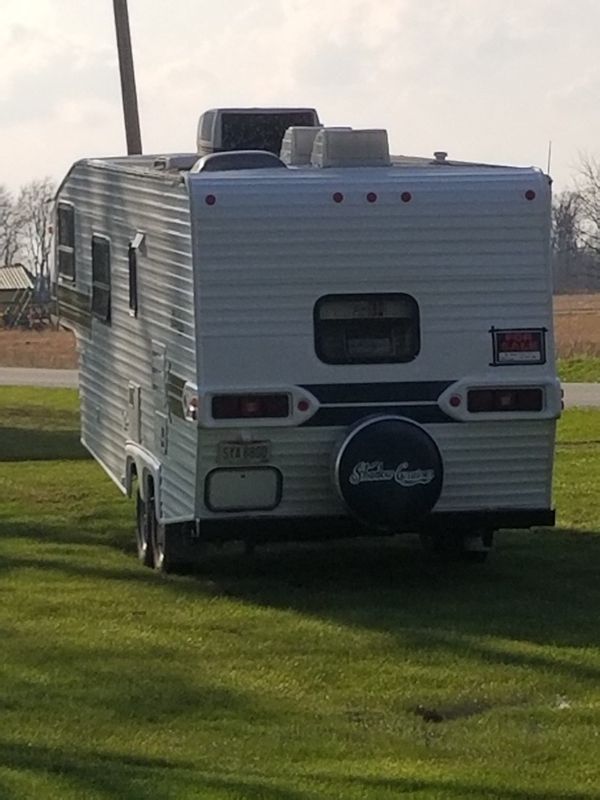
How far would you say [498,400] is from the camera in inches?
433

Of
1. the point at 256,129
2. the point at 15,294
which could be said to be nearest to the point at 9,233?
the point at 15,294

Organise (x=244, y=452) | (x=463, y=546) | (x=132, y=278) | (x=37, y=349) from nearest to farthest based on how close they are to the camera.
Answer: (x=244, y=452), (x=463, y=546), (x=132, y=278), (x=37, y=349)

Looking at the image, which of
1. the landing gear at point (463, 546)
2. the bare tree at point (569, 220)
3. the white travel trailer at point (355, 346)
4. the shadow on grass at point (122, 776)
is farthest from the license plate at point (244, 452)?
the bare tree at point (569, 220)

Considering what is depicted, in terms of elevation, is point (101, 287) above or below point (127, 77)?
below

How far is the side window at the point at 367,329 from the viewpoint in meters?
10.9

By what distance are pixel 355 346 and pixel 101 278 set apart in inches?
134

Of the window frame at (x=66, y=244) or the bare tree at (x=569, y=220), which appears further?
the bare tree at (x=569, y=220)

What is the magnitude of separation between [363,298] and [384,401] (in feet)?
2.04

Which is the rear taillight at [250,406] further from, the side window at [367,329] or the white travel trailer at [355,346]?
the side window at [367,329]

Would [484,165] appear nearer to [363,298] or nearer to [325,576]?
[363,298]

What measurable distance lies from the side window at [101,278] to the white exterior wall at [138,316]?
0.28 ft

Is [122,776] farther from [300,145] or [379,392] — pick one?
[300,145]

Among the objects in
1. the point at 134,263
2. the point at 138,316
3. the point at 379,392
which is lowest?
the point at 379,392

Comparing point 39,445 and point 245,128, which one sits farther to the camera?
point 39,445
